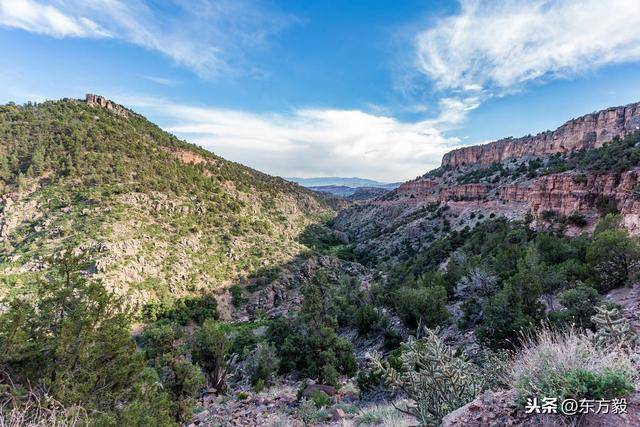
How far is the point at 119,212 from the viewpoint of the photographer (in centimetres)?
3359

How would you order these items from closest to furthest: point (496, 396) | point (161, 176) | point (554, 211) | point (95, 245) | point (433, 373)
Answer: point (496, 396) → point (433, 373) → point (95, 245) → point (554, 211) → point (161, 176)

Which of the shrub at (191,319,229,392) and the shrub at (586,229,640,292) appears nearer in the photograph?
the shrub at (586,229,640,292)

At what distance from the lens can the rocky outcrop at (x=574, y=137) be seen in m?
57.5

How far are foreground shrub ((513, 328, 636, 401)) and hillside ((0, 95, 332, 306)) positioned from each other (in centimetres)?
3093

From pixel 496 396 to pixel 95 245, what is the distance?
33667mm

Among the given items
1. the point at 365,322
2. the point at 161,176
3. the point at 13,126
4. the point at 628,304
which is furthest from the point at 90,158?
the point at 628,304

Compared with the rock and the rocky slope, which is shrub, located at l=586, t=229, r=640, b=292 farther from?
the rock

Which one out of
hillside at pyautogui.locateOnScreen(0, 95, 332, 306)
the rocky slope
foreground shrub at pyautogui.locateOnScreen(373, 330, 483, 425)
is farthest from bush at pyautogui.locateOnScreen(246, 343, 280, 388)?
the rocky slope

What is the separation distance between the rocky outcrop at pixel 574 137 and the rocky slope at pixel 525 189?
6.6 inches

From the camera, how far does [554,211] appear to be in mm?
30984

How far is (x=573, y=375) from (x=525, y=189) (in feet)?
159

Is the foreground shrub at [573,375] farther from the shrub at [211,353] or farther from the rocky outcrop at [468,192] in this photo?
the rocky outcrop at [468,192]

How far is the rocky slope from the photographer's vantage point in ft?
89.6

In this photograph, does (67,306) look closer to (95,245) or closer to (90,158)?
(95,245)
